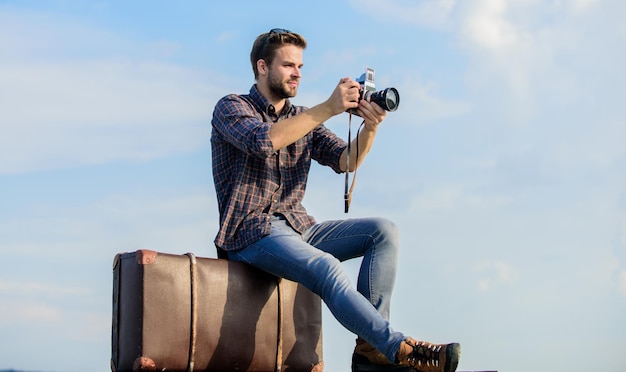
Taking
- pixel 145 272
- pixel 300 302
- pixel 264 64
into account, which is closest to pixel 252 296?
pixel 300 302

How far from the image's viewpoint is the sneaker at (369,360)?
13.5 feet

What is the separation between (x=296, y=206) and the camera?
15.2 feet

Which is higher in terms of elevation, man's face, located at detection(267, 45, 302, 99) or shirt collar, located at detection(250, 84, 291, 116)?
man's face, located at detection(267, 45, 302, 99)

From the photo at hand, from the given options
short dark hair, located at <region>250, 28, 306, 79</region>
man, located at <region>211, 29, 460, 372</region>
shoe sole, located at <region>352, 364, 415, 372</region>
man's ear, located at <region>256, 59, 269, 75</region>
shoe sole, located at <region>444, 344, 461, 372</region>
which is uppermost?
short dark hair, located at <region>250, 28, 306, 79</region>

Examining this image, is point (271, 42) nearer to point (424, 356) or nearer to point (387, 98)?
point (387, 98)

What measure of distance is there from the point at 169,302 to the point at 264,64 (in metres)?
1.48

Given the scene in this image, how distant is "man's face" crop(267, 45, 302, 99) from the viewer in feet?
15.3

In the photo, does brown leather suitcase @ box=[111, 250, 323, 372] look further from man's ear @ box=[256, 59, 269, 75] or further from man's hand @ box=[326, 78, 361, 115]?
man's ear @ box=[256, 59, 269, 75]

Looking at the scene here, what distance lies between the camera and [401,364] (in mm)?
3900

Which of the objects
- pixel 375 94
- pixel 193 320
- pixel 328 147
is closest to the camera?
pixel 193 320

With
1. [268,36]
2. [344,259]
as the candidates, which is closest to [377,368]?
[344,259]

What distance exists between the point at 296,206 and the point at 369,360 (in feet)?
3.13

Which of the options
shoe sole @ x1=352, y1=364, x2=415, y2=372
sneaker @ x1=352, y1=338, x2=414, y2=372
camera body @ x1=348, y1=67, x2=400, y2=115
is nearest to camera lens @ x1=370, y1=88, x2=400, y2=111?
camera body @ x1=348, y1=67, x2=400, y2=115

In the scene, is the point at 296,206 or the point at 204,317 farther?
the point at 296,206
